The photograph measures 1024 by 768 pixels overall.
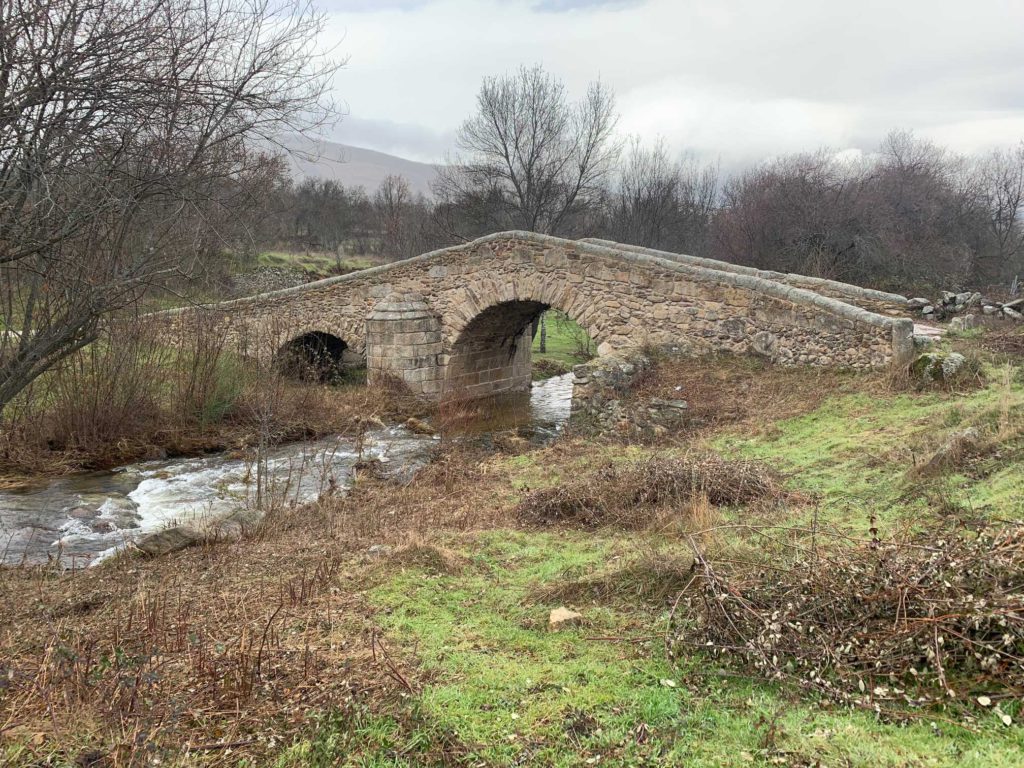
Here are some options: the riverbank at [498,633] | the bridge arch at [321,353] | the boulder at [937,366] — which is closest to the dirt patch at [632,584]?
the riverbank at [498,633]

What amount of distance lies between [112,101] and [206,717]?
3.14m

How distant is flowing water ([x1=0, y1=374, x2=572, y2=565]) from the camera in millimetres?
6844

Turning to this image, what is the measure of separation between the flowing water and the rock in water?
3726 mm

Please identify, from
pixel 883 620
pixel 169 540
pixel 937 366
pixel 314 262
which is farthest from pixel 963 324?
pixel 314 262

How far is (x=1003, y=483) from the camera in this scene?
4418 mm

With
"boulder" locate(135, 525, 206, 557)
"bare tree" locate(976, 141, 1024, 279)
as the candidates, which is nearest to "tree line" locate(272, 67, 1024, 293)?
"bare tree" locate(976, 141, 1024, 279)

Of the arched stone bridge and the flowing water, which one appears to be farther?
the arched stone bridge

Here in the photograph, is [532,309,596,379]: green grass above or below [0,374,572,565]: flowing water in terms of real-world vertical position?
above

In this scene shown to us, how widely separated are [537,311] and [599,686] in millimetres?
12809

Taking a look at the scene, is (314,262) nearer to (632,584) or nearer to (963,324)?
(963,324)

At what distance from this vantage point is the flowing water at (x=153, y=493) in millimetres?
6844

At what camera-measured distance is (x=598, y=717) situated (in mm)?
2684

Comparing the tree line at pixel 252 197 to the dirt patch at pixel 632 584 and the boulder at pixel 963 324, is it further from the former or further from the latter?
the boulder at pixel 963 324

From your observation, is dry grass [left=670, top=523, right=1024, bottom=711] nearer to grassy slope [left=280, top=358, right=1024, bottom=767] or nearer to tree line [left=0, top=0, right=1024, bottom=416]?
grassy slope [left=280, top=358, right=1024, bottom=767]
